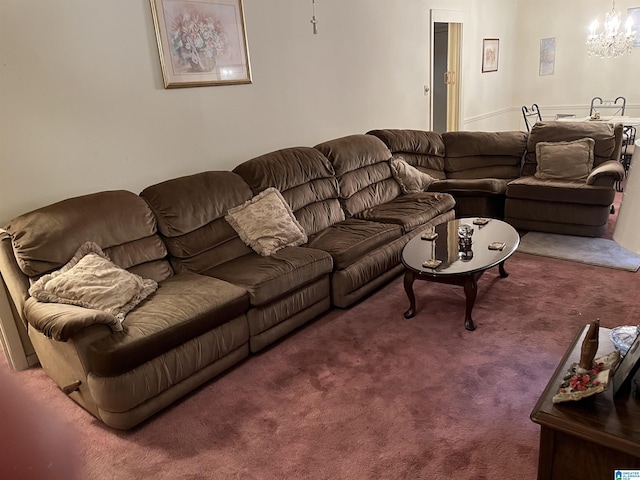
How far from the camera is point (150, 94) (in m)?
3.31

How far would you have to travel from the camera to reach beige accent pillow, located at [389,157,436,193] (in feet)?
15.5

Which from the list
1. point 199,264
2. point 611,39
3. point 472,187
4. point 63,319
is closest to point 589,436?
point 63,319

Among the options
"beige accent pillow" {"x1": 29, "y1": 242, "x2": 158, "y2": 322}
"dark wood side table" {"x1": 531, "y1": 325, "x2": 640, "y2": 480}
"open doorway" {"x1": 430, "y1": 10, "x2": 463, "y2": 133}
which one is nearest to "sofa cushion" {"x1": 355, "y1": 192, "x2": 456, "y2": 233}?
"beige accent pillow" {"x1": 29, "y1": 242, "x2": 158, "y2": 322}

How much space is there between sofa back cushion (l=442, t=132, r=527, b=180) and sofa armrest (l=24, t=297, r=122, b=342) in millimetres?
4020

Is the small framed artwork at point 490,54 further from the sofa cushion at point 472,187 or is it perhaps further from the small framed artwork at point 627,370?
the small framed artwork at point 627,370

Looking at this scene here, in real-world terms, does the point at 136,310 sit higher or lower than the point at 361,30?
lower

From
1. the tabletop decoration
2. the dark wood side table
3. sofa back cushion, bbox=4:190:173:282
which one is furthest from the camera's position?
sofa back cushion, bbox=4:190:173:282

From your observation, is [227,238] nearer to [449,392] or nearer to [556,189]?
[449,392]

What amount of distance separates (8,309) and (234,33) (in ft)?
8.16

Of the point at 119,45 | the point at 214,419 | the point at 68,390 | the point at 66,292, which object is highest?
the point at 119,45

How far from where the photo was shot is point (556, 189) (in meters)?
4.39

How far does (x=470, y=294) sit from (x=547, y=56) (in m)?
6.74

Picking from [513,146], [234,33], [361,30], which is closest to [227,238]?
[234,33]

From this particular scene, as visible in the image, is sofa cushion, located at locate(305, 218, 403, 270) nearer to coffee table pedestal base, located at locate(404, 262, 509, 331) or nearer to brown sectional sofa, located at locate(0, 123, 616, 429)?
brown sectional sofa, located at locate(0, 123, 616, 429)
